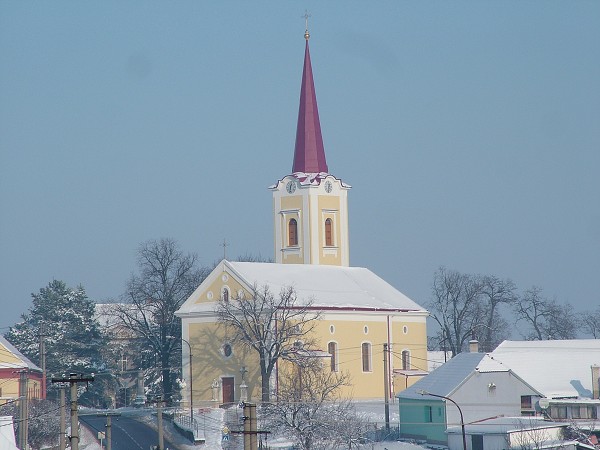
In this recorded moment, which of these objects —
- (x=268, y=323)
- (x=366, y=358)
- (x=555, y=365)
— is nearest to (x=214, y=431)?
(x=268, y=323)

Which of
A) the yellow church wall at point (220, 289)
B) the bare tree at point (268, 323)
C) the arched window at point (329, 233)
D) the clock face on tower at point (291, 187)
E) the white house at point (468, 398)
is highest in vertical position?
the clock face on tower at point (291, 187)

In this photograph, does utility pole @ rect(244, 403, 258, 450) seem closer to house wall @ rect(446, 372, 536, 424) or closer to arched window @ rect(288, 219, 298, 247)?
house wall @ rect(446, 372, 536, 424)

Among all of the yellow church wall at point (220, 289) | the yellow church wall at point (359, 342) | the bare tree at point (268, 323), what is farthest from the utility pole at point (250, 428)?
the yellow church wall at point (359, 342)

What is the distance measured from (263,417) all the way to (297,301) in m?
13.6

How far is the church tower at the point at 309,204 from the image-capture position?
7912cm

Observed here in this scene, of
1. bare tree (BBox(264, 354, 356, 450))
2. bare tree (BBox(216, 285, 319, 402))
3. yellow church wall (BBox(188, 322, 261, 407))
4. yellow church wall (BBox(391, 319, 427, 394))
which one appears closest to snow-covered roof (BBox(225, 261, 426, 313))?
yellow church wall (BBox(391, 319, 427, 394))

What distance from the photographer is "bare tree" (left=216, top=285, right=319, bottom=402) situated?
71125 mm

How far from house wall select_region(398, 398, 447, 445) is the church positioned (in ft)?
37.3

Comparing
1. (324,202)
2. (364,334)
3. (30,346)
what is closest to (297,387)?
(364,334)

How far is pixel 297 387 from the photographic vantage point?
6588cm

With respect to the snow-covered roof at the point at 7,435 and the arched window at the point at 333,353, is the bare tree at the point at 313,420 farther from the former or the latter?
the snow-covered roof at the point at 7,435

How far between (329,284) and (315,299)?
9.27ft

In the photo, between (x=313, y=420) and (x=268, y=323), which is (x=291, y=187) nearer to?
(x=268, y=323)

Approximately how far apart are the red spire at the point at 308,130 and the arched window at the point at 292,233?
3.11 metres
